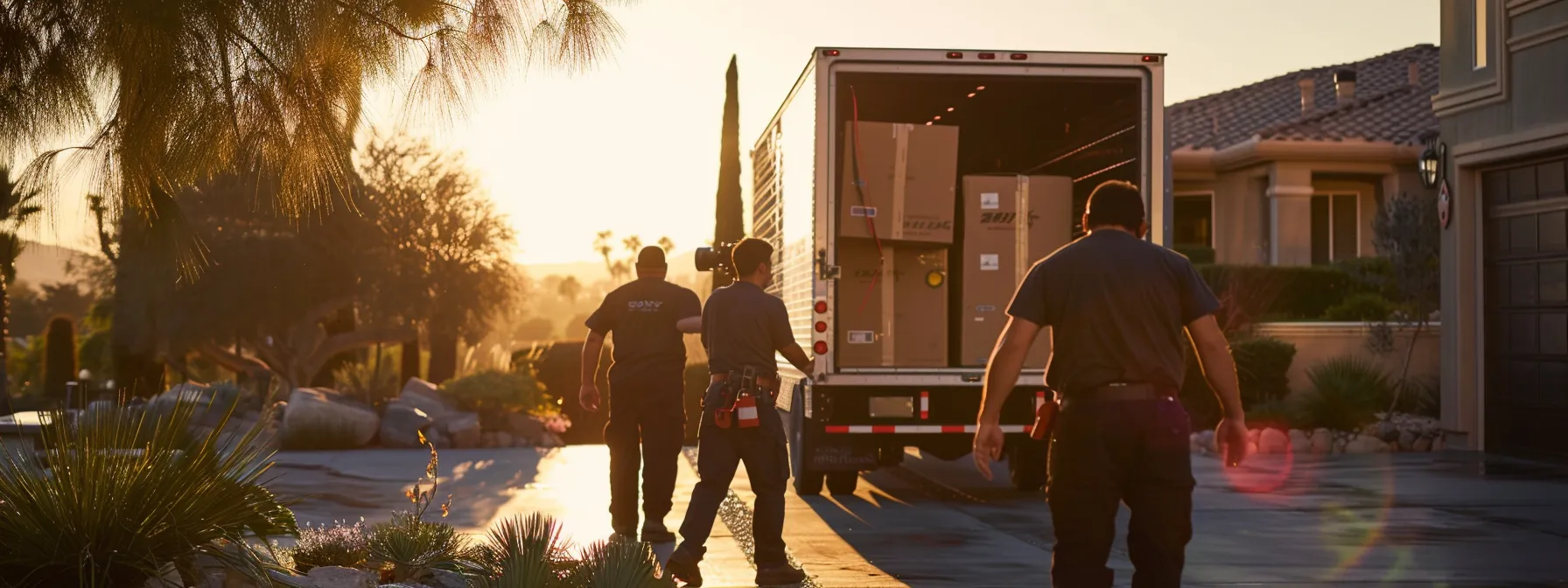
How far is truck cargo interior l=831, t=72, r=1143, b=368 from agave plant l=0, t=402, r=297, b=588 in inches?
264

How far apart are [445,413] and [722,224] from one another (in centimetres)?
889

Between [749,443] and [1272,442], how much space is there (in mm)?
10441

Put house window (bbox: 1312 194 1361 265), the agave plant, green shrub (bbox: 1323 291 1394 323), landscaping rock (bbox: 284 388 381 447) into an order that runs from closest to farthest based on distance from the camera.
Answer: the agave plant → landscaping rock (bbox: 284 388 381 447) → green shrub (bbox: 1323 291 1394 323) → house window (bbox: 1312 194 1361 265)

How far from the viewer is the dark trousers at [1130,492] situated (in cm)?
555

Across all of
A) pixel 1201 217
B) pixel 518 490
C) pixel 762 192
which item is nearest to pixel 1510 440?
pixel 762 192

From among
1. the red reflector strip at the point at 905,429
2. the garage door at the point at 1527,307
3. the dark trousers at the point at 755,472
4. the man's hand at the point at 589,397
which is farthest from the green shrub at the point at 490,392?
the dark trousers at the point at 755,472

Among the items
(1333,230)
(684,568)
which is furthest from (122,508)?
(1333,230)

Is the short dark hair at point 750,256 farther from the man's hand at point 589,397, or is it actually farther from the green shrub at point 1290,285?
the green shrub at point 1290,285

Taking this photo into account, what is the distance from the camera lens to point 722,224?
2786 cm

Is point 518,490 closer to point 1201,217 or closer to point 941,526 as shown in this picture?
point 941,526

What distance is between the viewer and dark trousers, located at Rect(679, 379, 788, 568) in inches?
314

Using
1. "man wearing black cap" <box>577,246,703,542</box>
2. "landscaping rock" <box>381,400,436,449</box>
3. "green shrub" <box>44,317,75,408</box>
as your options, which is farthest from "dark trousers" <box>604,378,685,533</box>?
"green shrub" <box>44,317,75,408</box>

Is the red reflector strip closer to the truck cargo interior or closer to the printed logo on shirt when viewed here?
the truck cargo interior

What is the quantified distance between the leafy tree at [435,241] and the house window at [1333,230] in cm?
1551
